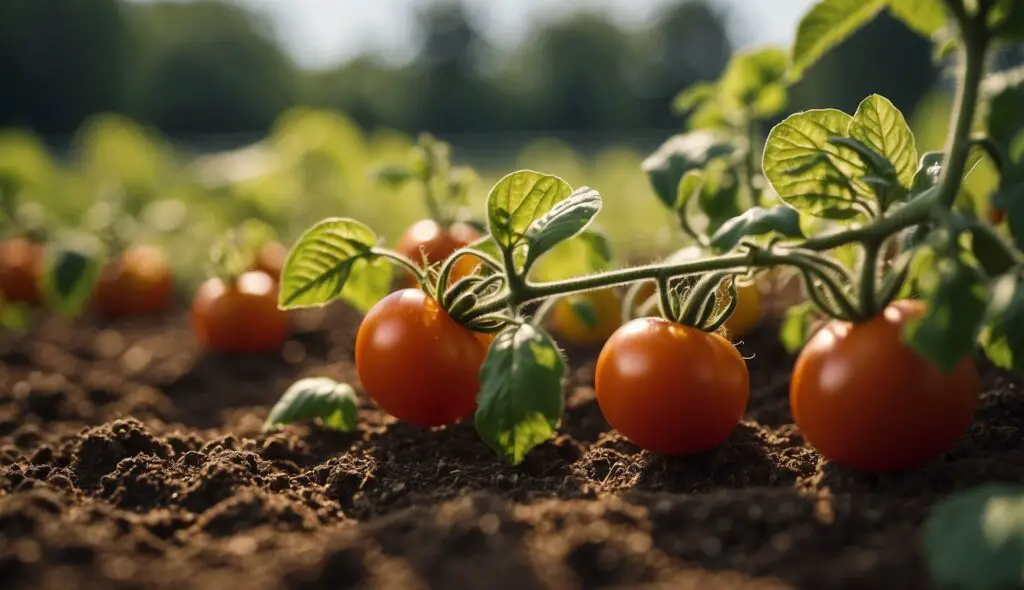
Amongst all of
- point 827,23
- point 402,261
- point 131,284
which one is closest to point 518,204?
point 402,261

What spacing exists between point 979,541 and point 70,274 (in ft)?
12.1

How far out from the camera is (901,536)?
1435 mm

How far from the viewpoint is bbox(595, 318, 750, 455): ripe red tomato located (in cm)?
183

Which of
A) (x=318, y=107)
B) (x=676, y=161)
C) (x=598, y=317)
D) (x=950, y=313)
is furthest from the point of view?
(x=318, y=107)

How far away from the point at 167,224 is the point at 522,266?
10.5 feet

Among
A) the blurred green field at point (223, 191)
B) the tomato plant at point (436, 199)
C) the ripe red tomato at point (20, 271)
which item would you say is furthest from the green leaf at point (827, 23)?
the ripe red tomato at point (20, 271)

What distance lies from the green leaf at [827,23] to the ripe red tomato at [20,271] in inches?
156

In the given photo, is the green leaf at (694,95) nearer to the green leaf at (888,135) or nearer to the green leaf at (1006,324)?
the green leaf at (888,135)

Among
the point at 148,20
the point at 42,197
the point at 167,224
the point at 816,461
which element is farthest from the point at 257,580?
the point at 148,20

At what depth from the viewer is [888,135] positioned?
1.83 metres

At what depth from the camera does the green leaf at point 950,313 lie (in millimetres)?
1424

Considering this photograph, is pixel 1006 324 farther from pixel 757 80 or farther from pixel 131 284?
pixel 131 284

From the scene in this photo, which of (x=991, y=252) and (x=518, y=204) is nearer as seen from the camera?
(x=991, y=252)

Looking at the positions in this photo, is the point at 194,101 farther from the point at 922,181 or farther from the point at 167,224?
the point at 922,181
